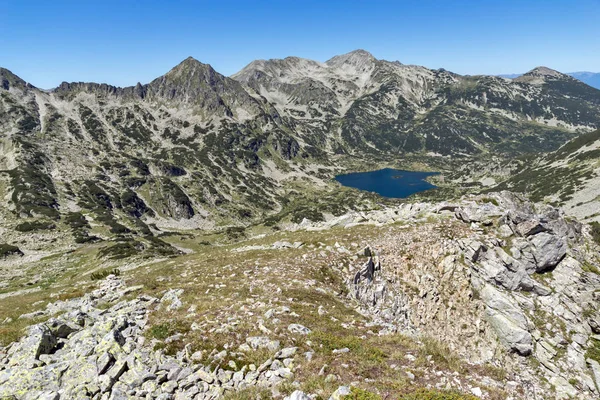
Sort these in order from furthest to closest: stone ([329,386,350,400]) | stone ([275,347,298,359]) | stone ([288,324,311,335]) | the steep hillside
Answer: the steep hillside → stone ([288,324,311,335]) → stone ([275,347,298,359]) → stone ([329,386,350,400])

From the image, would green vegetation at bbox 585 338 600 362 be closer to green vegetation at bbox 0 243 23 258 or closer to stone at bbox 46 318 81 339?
stone at bbox 46 318 81 339

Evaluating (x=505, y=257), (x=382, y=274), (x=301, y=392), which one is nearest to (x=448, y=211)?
(x=505, y=257)

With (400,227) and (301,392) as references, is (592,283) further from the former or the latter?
(301,392)

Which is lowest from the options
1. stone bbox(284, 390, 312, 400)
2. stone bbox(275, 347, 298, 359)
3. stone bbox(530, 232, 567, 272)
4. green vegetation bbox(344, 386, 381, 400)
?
stone bbox(530, 232, 567, 272)

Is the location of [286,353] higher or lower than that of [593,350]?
higher

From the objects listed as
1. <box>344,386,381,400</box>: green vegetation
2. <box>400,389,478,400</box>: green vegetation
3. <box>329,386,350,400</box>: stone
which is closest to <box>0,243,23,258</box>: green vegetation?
<box>329,386,350,400</box>: stone

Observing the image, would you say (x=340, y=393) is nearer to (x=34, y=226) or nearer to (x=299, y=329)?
(x=299, y=329)

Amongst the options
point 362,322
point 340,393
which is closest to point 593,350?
point 362,322

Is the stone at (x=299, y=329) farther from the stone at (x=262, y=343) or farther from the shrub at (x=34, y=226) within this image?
the shrub at (x=34, y=226)

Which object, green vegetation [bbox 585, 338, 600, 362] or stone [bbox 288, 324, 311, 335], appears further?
green vegetation [bbox 585, 338, 600, 362]

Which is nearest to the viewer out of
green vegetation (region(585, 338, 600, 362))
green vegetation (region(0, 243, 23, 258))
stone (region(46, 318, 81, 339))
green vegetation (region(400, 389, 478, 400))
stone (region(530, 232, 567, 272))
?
green vegetation (region(400, 389, 478, 400))
